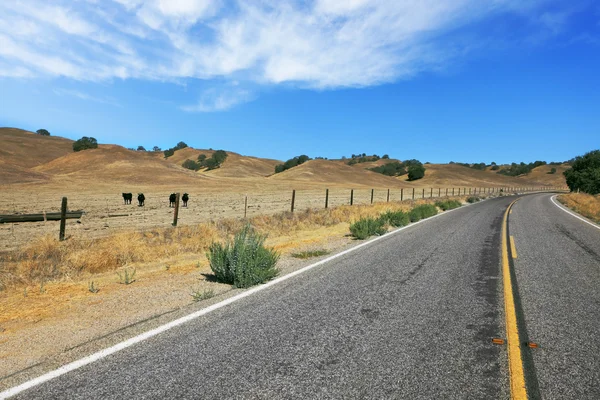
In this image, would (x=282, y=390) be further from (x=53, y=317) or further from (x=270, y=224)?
(x=270, y=224)

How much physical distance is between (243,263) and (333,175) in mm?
105480

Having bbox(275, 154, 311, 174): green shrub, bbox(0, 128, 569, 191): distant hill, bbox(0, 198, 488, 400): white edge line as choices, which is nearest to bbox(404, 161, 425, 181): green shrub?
bbox(0, 128, 569, 191): distant hill

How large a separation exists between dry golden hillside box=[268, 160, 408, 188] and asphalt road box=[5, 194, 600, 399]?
93.1m

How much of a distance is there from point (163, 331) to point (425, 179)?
458 feet

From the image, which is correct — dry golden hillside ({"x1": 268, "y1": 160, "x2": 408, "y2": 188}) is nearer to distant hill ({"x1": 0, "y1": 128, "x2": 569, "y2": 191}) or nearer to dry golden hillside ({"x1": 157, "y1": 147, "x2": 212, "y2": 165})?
distant hill ({"x1": 0, "y1": 128, "x2": 569, "y2": 191})

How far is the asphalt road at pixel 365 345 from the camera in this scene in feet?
10.3

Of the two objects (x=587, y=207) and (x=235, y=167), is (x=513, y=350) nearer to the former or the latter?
(x=587, y=207)

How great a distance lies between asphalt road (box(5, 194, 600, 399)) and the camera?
3145mm

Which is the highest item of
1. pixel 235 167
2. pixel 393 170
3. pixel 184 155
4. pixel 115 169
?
pixel 184 155

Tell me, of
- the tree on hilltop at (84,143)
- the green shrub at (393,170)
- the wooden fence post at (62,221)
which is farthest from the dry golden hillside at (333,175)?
the wooden fence post at (62,221)

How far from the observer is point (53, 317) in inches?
203

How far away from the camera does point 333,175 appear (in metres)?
111

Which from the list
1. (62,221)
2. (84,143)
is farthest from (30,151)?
(62,221)

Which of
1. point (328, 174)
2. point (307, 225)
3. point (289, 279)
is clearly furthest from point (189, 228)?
point (328, 174)
